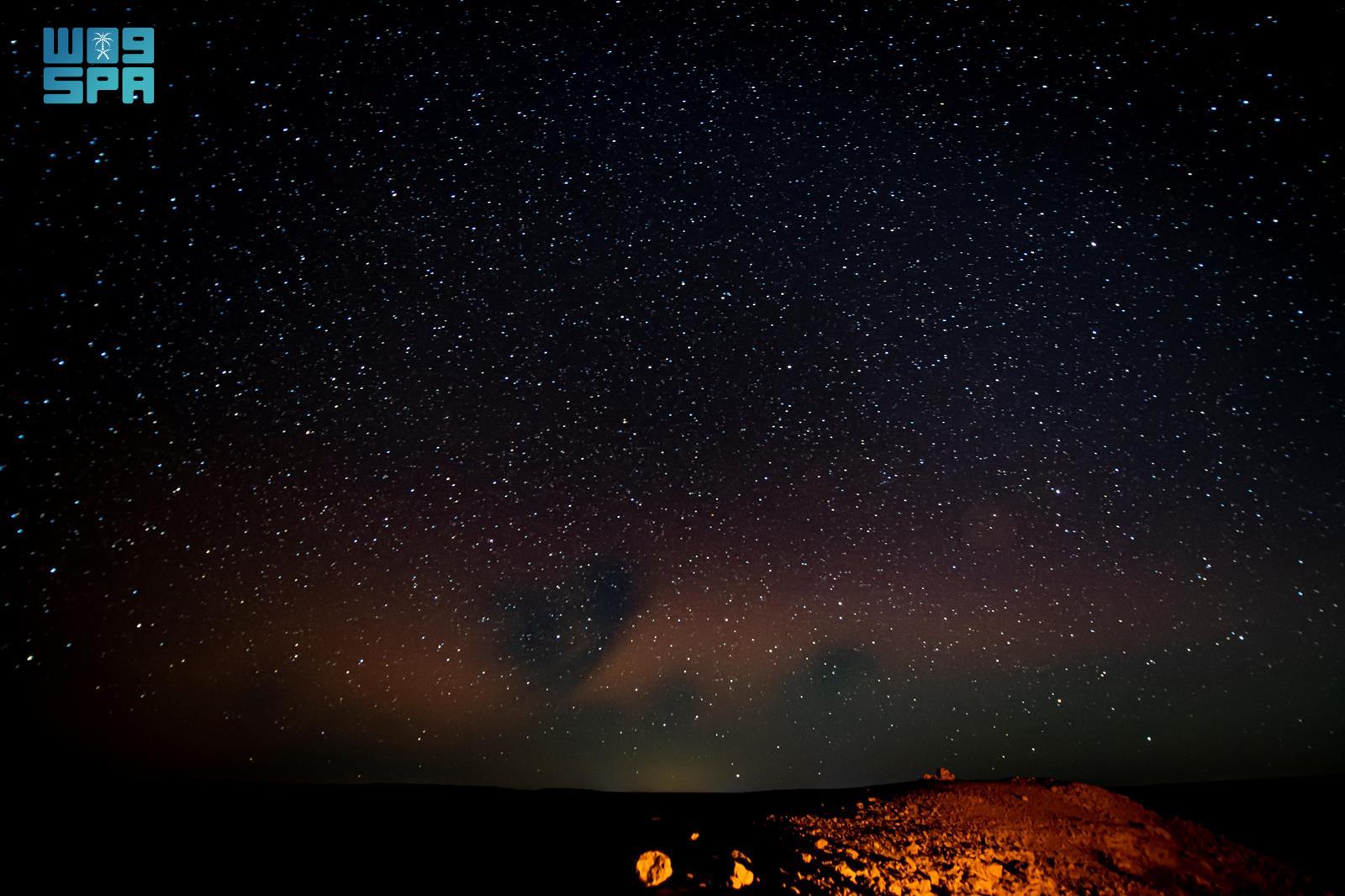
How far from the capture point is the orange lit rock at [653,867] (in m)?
4.74

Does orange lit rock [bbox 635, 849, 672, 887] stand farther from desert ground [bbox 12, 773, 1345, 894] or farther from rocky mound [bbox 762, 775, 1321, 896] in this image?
rocky mound [bbox 762, 775, 1321, 896]

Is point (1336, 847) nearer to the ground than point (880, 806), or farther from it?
nearer to the ground

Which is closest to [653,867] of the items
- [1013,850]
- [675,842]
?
[675,842]

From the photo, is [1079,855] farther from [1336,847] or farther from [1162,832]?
[1336,847]

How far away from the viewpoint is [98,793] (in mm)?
7598

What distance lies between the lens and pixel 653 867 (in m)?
4.84

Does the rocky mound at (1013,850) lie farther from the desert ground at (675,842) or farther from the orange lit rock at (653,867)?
the orange lit rock at (653,867)

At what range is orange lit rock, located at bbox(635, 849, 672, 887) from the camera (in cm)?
474

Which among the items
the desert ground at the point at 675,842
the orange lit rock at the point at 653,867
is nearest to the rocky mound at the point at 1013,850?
the desert ground at the point at 675,842

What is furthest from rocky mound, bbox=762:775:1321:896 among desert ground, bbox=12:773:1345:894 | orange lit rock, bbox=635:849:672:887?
orange lit rock, bbox=635:849:672:887

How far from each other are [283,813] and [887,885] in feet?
20.8

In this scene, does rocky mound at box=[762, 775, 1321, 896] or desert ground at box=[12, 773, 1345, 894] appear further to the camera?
rocky mound at box=[762, 775, 1321, 896]

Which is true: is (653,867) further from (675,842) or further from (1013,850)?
(1013,850)

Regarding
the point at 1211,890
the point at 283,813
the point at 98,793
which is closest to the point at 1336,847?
the point at 1211,890
